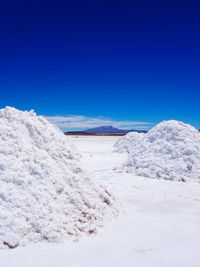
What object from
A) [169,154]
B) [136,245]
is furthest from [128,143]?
[136,245]

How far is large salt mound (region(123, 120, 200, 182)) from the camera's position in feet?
34.5

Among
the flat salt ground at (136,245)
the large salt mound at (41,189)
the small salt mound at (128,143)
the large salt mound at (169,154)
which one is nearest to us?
the flat salt ground at (136,245)

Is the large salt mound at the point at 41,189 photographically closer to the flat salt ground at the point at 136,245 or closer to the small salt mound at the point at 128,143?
the flat salt ground at the point at 136,245

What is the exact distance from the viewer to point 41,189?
521 cm

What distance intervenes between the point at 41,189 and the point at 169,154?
6511 mm

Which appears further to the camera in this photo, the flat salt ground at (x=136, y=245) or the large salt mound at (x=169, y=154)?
the large salt mound at (x=169, y=154)

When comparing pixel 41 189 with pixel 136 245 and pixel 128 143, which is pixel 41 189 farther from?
pixel 128 143

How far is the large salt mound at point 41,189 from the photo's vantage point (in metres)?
4.74

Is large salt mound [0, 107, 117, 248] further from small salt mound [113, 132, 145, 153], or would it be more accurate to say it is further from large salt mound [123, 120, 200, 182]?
small salt mound [113, 132, 145, 153]

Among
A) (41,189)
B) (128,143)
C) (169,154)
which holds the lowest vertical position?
(41,189)

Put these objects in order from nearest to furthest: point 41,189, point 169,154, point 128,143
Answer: point 41,189 → point 169,154 → point 128,143

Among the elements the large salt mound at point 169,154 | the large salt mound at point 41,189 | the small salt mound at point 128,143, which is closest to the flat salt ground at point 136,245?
the large salt mound at point 41,189

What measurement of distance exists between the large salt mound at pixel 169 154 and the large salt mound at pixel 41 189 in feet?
14.6

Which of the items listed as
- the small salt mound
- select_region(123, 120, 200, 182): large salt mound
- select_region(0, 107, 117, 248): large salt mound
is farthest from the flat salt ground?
the small salt mound
